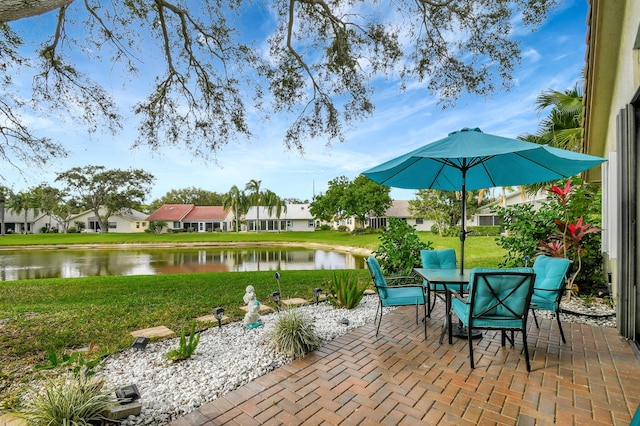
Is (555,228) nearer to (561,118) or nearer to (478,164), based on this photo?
(478,164)

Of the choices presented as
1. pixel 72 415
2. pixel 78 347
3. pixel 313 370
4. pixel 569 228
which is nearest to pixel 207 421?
pixel 72 415

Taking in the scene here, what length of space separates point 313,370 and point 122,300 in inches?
195

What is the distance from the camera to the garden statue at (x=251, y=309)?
395cm

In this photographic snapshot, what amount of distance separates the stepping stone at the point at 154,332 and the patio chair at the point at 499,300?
3615mm

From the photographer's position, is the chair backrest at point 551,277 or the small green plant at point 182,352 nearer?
the small green plant at point 182,352

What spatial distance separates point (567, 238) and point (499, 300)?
3.59 meters

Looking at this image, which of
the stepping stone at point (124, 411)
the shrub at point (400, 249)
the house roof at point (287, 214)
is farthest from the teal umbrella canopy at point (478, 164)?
the house roof at point (287, 214)

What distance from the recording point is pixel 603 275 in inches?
231

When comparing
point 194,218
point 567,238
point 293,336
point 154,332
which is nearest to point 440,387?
point 293,336

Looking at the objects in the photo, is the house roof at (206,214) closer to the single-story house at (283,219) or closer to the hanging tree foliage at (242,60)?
the single-story house at (283,219)

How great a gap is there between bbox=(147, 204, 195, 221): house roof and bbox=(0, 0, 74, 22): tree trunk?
43305mm

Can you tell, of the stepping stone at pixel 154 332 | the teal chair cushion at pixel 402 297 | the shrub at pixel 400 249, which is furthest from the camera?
the shrub at pixel 400 249

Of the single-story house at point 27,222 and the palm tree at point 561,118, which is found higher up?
the palm tree at point 561,118

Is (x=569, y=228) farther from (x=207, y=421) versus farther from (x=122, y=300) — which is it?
(x=122, y=300)
